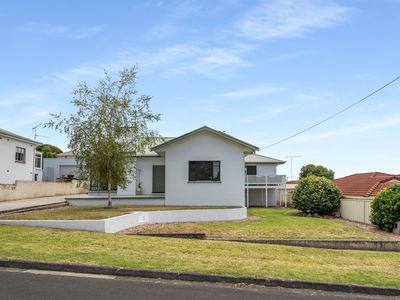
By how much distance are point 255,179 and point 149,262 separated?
974 inches

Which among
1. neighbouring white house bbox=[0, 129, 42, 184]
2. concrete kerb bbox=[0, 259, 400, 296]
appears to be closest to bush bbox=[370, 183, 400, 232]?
concrete kerb bbox=[0, 259, 400, 296]

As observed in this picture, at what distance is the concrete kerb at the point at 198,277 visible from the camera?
7.69 metres

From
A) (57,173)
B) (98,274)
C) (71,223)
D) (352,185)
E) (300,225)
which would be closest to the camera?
(98,274)

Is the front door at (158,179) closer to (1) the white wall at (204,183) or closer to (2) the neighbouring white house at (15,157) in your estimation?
(1) the white wall at (204,183)

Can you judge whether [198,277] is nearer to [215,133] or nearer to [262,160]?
[215,133]

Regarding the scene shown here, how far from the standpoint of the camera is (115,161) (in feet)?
70.7

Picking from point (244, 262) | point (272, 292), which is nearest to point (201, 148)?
point (244, 262)

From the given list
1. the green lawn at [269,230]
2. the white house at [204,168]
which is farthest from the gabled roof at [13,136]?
the green lawn at [269,230]

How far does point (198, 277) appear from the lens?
8008 mm

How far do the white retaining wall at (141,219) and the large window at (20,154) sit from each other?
66.0 ft

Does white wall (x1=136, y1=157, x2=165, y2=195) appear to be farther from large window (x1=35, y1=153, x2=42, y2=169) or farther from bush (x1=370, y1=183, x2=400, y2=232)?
large window (x1=35, y1=153, x2=42, y2=169)

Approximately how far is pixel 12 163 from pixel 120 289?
98.3 feet

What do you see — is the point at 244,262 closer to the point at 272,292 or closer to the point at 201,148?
the point at 272,292

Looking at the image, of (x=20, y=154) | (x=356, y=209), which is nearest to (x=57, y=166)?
(x=20, y=154)
